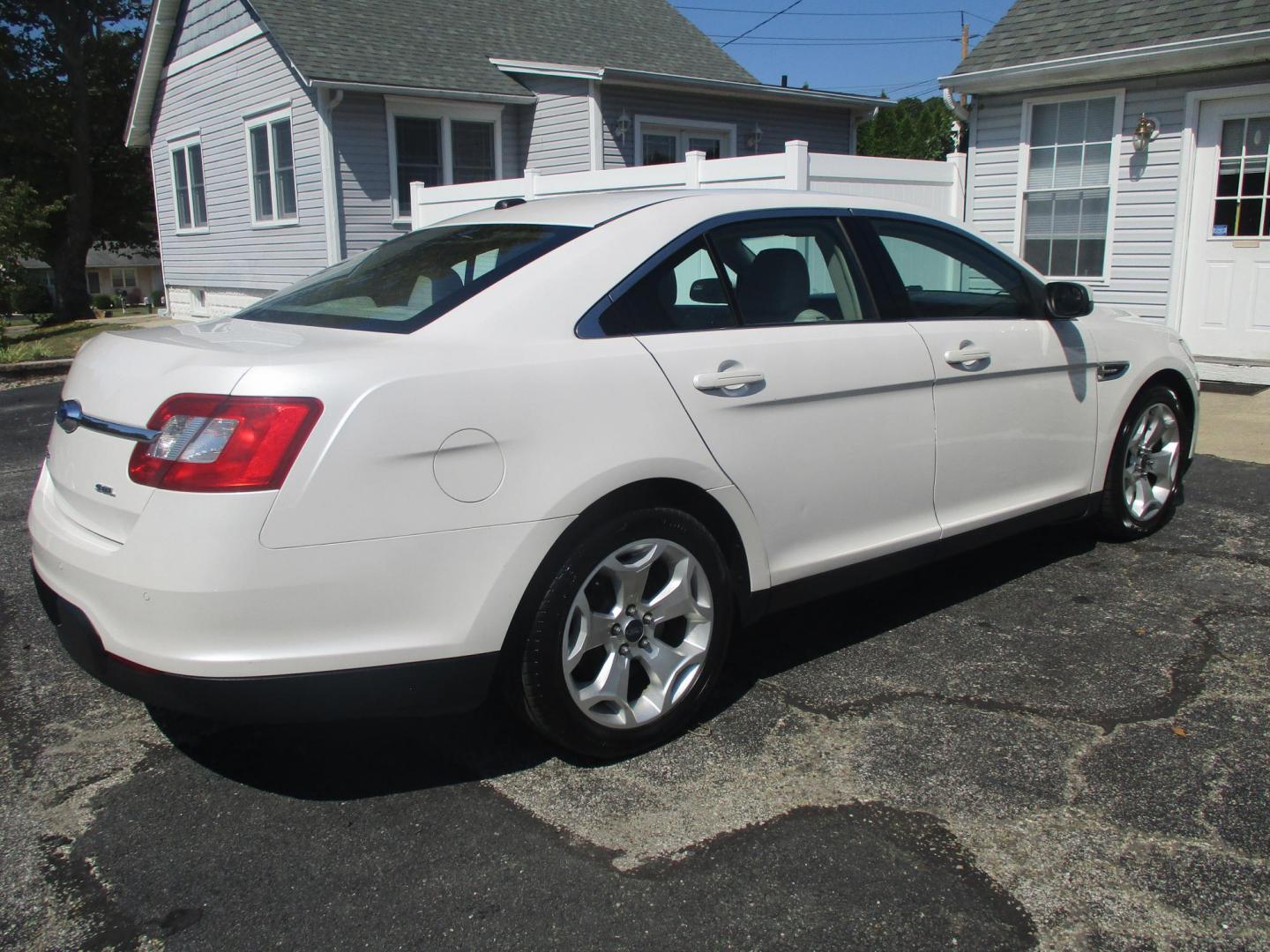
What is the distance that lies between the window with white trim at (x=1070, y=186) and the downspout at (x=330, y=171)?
8828 millimetres

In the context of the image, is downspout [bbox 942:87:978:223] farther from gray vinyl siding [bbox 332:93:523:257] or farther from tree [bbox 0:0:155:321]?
tree [bbox 0:0:155:321]

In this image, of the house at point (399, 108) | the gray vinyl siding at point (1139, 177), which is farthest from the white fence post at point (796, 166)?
the house at point (399, 108)

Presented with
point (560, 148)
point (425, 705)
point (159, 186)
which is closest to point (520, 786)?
point (425, 705)

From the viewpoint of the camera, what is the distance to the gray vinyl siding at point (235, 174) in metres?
15.3

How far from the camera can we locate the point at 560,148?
15.8m

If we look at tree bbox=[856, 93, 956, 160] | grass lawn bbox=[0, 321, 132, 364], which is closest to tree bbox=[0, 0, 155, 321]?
grass lawn bbox=[0, 321, 132, 364]

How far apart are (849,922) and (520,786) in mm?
1002

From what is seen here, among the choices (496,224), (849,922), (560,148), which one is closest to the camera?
(849,922)

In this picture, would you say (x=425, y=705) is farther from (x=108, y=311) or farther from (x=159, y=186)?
(x=108, y=311)

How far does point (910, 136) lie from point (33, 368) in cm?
2822

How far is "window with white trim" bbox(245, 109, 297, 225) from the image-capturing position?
1598cm

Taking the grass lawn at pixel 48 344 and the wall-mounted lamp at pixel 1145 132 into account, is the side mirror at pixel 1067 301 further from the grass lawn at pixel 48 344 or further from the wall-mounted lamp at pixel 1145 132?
the grass lawn at pixel 48 344

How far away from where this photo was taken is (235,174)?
17.6 metres

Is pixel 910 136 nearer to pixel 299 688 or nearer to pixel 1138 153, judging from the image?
pixel 1138 153
